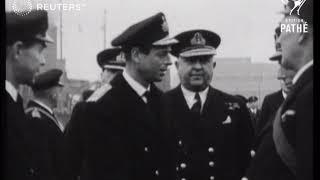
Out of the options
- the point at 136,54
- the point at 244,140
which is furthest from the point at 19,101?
the point at 244,140

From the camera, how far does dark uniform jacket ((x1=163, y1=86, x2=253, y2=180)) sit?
3.45m

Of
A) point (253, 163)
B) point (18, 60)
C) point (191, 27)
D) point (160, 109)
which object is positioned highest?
point (191, 27)

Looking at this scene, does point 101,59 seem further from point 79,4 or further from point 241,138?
point 241,138

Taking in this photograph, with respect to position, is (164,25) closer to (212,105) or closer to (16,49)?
(212,105)

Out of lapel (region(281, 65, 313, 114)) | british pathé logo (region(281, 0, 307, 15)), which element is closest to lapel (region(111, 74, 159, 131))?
lapel (region(281, 65, 313, 114))

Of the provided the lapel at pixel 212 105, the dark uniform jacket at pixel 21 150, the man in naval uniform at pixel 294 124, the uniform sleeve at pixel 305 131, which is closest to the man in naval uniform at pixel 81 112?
the dark uniform jacket at pixel 21 150

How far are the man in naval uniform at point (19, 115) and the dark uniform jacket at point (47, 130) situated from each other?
0.12 ft

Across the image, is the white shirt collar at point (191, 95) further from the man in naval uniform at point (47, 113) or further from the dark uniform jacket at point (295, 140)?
the man in naval uniform at point (47, 113)

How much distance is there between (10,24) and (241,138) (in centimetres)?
172

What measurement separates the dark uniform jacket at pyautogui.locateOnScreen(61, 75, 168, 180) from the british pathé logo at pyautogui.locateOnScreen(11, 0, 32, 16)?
738mm

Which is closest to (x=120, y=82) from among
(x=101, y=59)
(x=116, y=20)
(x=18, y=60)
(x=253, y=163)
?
(x=101, y=59)

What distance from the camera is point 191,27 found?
3463mm

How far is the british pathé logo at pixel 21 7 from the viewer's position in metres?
3.44

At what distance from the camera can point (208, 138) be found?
347 centimetres
